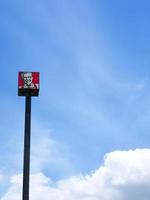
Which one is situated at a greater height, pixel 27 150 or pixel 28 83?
pixel 28 83

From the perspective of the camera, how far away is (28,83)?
49.4 m

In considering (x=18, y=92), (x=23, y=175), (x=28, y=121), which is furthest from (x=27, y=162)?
(x=18, y=92)

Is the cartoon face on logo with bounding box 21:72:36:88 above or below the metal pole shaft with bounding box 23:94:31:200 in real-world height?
above

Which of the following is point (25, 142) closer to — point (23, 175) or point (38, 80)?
point (23, 175)

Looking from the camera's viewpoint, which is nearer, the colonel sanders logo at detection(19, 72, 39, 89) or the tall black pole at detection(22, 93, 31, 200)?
the tall black pole at detection(22, 93, 31, 200)

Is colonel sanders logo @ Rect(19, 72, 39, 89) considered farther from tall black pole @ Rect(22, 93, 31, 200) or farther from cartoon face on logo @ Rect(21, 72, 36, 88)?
tall black pole @ Rect(22, 93, 31, 200)

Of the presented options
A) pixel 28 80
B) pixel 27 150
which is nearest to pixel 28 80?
pixel 28 80

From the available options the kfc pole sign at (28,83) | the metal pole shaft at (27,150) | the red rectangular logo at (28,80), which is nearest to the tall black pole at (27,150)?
the metal pole shaft at (27,150)

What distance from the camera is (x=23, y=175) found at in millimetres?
44625

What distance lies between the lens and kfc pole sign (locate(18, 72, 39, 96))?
49.0 metres

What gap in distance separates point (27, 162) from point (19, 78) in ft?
29.1

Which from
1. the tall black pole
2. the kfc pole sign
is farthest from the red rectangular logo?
the tall black pole

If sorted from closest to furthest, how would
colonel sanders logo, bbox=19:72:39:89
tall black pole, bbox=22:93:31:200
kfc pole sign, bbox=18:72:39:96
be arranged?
tall black pole, bbox=22:93:31:200, kfc pole sign, bbox=18:72:39:96, colonel sanders logo, bbox=19:72:39:89

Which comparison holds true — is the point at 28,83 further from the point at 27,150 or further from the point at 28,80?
the point at 27,150
